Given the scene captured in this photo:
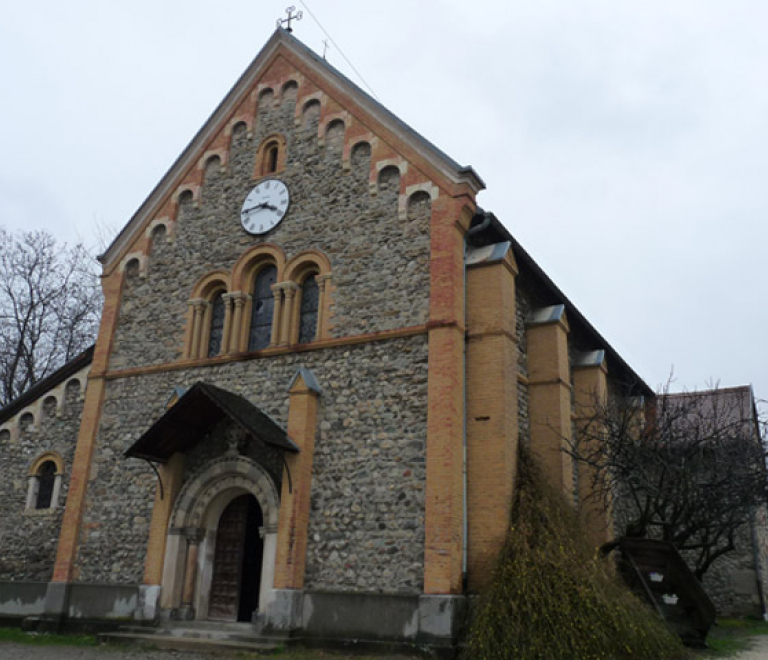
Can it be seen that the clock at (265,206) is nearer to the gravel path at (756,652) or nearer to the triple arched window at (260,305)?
the triple arched window at (260,305)

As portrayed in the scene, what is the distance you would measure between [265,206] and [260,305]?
87.9 inches

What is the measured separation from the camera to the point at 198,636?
12164 millimetres

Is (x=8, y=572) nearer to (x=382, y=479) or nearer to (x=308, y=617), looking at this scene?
(x=308, y=617)

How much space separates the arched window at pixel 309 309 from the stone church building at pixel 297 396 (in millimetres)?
58

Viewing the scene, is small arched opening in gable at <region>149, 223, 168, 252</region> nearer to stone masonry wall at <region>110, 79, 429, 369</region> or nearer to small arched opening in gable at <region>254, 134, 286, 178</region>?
stone masonry wall at <region>110, 79, 429, 369</region>

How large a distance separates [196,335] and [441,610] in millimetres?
8066

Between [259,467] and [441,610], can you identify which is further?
[259,467]

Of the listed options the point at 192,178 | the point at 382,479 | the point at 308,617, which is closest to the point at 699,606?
the point at 382,479

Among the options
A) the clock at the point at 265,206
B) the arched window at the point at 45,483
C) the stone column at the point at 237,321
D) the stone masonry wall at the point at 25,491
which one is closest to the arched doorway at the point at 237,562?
the stone column at the point at 237,321

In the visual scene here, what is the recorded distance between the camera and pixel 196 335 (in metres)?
15.5

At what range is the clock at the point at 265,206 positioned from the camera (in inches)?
603

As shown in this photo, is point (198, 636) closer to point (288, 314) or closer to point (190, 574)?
point (190, 574)

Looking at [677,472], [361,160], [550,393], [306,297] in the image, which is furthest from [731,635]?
[361,160]

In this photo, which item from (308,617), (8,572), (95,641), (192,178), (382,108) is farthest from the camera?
(192,178)
